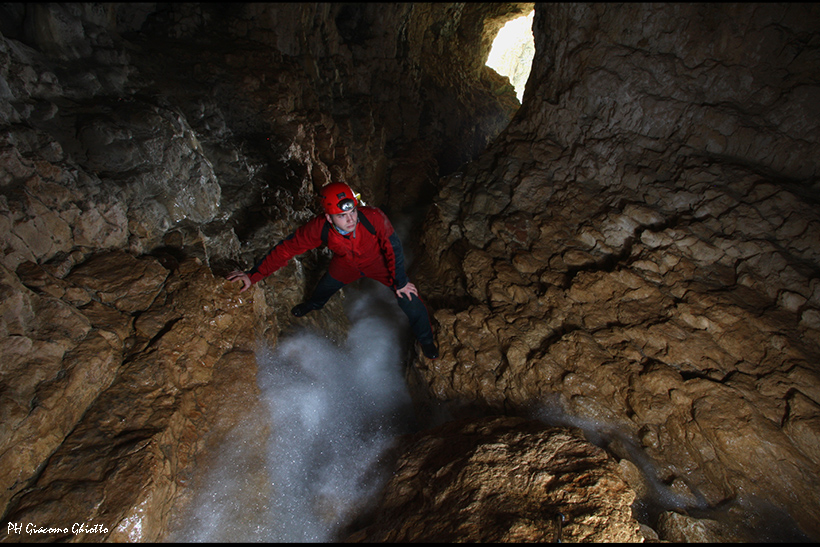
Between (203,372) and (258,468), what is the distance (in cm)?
89

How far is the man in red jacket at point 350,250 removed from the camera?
341cm

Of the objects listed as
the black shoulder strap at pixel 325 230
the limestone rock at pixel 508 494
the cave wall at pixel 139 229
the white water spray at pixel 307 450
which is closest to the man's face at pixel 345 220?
the black shoulder strap at pixel 325 230

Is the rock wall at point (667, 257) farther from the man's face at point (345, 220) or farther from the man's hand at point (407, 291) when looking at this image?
the man's face at point (345, 220)

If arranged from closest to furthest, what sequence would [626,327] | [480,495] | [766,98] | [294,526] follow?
[480,495]
[294,526]
[626,327]
[766,98]

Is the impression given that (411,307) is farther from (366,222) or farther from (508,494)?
(508,494)

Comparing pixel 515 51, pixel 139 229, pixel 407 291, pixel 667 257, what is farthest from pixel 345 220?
pixel 515 51

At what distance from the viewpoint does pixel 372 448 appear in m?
3.53

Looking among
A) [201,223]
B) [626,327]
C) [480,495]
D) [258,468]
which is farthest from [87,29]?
[626,327]

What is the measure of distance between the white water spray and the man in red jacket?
0.82 m

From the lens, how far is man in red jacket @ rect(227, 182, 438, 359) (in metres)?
3.41

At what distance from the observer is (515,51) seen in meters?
24.6

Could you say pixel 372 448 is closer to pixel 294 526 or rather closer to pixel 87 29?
pixel 294 526

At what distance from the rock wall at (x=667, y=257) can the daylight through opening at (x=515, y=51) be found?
21.7 meters

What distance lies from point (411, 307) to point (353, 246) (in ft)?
3.11
